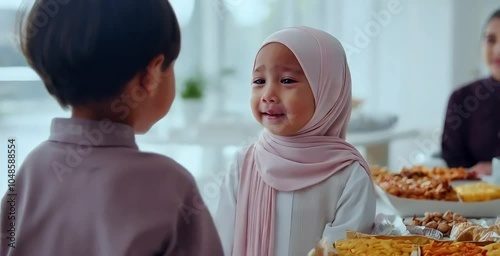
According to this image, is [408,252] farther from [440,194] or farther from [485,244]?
[440,194]

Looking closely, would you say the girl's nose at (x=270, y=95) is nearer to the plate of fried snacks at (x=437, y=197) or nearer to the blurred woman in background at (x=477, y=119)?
the plate of fried snacks at (x=437, y=197)

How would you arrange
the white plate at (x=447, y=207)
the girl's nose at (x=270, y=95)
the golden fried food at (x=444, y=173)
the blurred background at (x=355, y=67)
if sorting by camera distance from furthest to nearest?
the blurred background at (x=355, y=67) < the golden fried food at (x=444, y=173) < the white plate at (x=447, y=207) < the girl's nose at (x=270, y=95)

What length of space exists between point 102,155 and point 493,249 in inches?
24.6

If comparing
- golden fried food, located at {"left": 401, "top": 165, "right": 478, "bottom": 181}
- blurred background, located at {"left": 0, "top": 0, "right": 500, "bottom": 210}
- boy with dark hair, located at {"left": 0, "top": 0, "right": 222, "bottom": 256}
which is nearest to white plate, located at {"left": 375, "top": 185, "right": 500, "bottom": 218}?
golden fried food, located at {"left": 401, "top": 165, "right": 478, "bottom": 181}

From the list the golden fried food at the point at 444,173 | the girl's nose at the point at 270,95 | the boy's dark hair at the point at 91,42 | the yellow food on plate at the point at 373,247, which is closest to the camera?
the boy's dark hair at the point at 91,42

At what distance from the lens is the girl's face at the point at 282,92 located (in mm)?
1127

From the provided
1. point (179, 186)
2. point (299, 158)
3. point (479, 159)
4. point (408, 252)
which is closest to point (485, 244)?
point (408, 252)

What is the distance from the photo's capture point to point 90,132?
2.42 ft

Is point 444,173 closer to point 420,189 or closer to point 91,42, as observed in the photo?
point 420,189

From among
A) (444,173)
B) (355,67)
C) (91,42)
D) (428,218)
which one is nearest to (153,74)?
(91,42)

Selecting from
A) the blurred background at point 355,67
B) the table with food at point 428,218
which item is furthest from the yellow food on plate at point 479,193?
the blurred background at point 355,67

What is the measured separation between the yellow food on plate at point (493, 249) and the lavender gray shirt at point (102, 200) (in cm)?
48

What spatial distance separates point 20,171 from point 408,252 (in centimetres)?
58

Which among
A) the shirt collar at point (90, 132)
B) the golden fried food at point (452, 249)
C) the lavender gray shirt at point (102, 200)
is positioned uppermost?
the shirt collar at point (90, 132)
